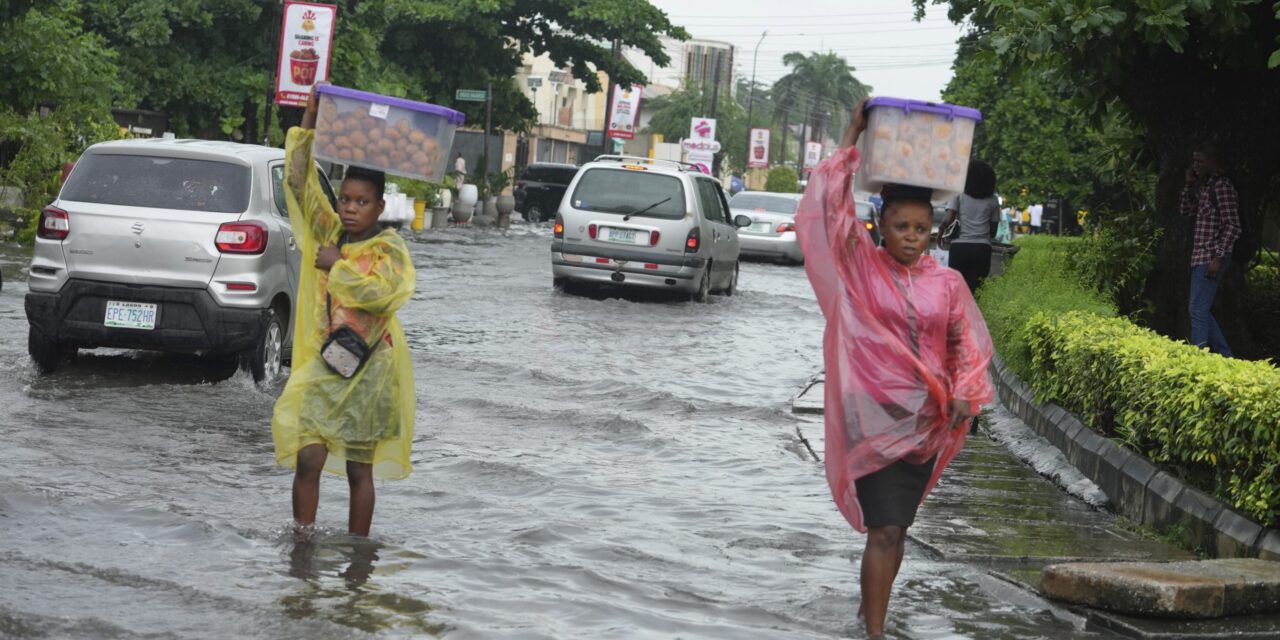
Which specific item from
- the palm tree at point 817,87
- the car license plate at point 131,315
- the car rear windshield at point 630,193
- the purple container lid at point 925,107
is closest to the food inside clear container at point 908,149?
the purple container lid at point 925,107

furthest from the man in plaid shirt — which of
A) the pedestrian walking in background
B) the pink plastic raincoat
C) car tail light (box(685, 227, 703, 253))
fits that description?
car tail light (box(685, 227, 703, 253))

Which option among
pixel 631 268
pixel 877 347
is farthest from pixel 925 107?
pixel 631 268

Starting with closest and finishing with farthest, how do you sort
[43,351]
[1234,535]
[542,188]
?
[1234,535] < [43,351] < [542,188]

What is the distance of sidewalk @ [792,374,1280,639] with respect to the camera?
19.3ft

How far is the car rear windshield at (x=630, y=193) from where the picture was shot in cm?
2014

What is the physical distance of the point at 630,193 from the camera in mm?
20250

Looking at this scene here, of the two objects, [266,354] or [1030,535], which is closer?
[1030,535]

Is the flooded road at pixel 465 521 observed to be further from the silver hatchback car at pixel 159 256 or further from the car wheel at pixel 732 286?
the car wheel at pixel 732 286

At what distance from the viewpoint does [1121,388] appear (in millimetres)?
8586

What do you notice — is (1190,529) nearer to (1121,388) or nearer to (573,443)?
(1121,388)

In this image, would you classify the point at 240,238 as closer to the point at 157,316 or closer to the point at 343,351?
the point at 157,316

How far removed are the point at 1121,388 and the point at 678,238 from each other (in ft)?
38.1

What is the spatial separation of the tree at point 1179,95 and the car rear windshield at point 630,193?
6.74 meters

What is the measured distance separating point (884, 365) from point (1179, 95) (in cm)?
786
